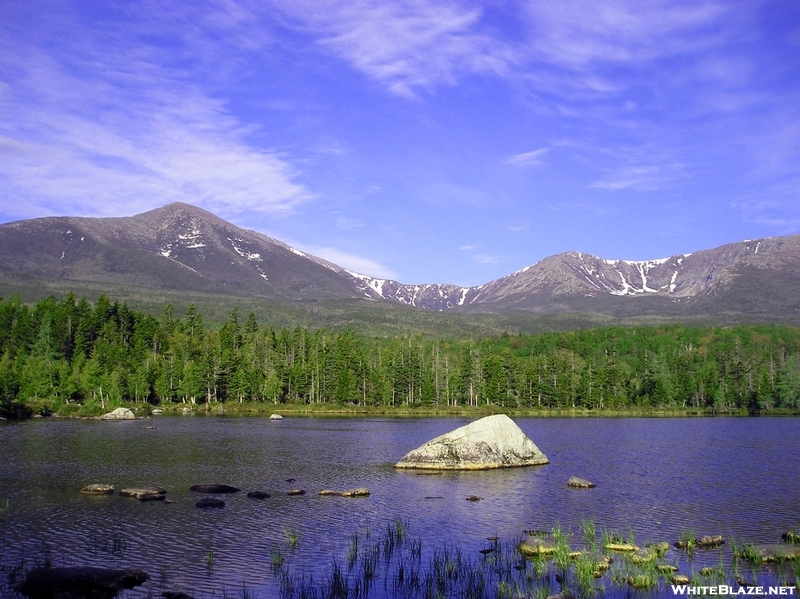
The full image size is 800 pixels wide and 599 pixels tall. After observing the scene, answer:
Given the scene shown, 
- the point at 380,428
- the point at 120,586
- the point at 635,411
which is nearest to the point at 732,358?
the point at 635,411

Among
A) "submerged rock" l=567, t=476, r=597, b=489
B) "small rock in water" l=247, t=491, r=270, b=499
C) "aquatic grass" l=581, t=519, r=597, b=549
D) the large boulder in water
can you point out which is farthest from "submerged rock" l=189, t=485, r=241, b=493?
"submerged rock" l=567, t=476, r=597, b=489

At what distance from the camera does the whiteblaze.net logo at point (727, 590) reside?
69.6 ft

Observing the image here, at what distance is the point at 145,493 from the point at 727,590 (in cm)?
2973

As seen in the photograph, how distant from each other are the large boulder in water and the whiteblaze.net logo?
104 feet

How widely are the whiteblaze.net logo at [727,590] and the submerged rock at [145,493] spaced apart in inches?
1083

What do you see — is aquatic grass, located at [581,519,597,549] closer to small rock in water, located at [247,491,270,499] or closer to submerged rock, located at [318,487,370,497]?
submerged rock, located at [318,487,370,497]

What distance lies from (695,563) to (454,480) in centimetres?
2375

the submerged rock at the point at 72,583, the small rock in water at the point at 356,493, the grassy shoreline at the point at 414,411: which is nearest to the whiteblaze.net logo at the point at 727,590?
the submerged rock at the point at 72,583

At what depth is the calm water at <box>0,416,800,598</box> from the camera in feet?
89.9

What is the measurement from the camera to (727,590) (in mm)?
21578

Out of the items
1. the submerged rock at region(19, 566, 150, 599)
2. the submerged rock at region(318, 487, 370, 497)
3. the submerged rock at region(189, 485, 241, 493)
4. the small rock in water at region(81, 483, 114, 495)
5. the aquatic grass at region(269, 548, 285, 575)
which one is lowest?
the submerged rock at region(318, 487, 370, 497)

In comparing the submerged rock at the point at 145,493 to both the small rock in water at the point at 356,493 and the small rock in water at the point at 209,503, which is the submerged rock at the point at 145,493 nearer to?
the small rock in water at the point at 209,503

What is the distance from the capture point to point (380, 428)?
97.1 m

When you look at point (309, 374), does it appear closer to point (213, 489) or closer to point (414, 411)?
point (414, 411)
